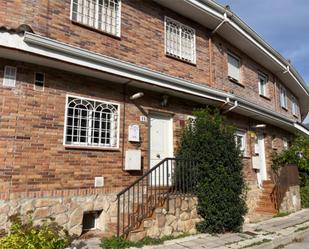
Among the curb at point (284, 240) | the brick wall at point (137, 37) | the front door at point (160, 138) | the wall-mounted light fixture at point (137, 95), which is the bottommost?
the curb at point (284, 240)

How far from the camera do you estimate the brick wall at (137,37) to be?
6688mm

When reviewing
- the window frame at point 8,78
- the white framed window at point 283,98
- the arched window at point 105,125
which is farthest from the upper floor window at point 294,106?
the window frame at point 8,78

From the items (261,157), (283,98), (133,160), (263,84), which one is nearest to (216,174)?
(133,160)

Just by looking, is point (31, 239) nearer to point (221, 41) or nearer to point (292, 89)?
point (221, 41)

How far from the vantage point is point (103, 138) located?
7652 millimetres

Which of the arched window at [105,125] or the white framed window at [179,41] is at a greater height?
the white framed window at [179,41]

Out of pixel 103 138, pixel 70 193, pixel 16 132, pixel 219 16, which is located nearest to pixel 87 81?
pixel 103 138

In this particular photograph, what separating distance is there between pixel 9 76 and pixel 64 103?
1.28 m

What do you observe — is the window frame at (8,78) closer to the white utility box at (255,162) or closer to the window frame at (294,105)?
the white utility box at (255,162)

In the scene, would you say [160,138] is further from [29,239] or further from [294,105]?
[294,105]

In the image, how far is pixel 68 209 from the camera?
6582mm

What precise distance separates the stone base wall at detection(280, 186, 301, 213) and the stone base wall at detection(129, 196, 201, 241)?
583 cm

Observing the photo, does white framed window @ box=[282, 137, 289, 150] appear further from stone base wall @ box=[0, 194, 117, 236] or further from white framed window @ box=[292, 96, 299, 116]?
stone base wall @ box=[0, 194, 117, 236]

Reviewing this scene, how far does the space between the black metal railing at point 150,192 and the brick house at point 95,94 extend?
38cm
